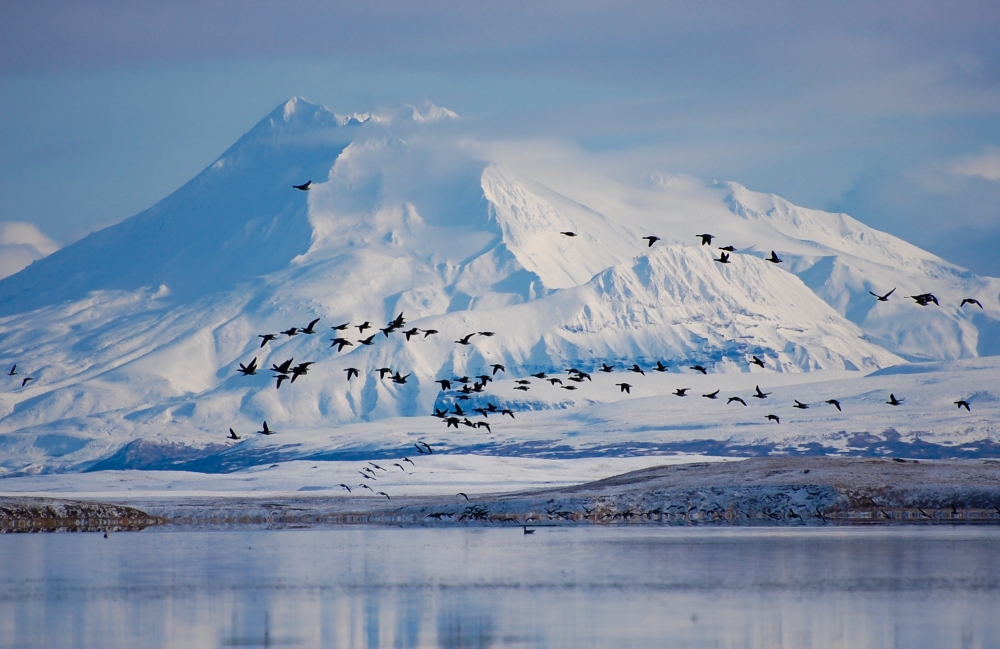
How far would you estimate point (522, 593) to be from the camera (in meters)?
44.5

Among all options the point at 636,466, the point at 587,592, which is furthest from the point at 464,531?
the point at 636,466

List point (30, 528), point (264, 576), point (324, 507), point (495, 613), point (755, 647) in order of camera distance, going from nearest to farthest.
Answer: point (755, 647)
point (495, 613)
point (264, 576)
point (30, 528)
point (324, 507)

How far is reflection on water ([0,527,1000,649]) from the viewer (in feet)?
117

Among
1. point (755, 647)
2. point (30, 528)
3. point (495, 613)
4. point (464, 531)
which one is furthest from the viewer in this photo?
point (30, 528)

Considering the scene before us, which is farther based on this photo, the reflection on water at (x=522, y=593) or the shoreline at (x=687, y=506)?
the shoreline at (x=687, y=506)

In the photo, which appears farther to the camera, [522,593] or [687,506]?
[687,506]

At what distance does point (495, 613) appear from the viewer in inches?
1560

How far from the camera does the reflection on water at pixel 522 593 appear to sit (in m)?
35.6

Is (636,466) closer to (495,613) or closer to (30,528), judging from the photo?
(30,528)

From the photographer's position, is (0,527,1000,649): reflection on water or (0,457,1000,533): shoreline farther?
(0,457,1000,533): shoreline

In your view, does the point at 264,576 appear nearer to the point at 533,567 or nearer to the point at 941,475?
the point at 533,567

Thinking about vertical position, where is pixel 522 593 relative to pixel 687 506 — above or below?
below

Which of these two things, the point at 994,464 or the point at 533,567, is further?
the point at 994,464

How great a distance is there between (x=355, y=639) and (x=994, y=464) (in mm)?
75359
